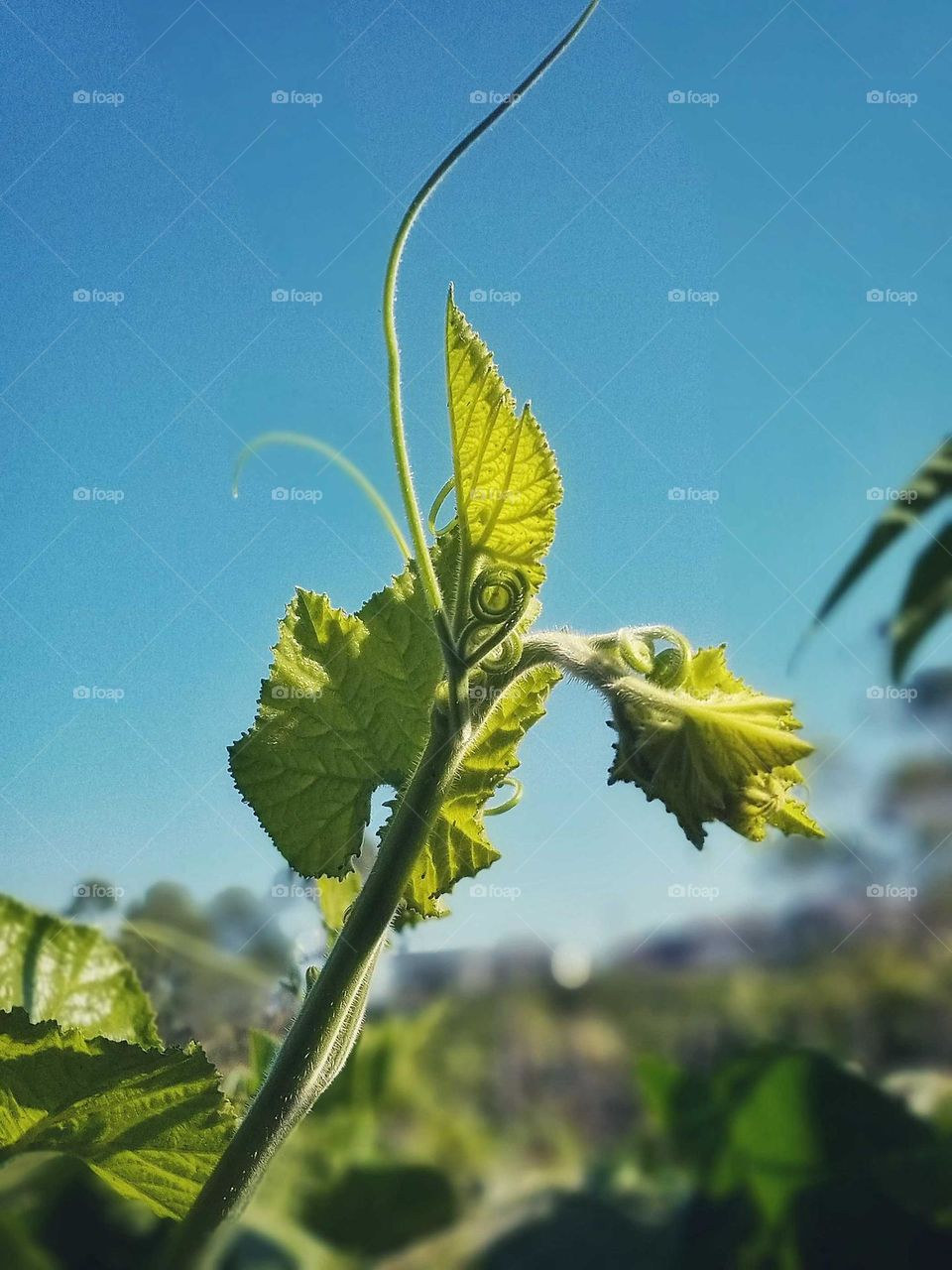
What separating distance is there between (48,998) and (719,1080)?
0.36m

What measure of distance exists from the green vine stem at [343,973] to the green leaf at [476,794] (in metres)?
0.06

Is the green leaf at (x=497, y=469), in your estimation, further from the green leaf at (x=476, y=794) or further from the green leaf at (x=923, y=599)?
the green leaf at (x=923, y=599)

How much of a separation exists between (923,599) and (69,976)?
534 millimetres

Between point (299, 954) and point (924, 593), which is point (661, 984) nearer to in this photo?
point (299, 954)

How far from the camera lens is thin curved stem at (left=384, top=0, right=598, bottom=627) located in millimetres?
435

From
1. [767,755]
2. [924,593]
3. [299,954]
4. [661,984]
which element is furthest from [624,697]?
[661,984]

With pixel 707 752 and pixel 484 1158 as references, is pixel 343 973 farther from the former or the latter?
pixel 484 1158

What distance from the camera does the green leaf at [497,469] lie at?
432 mm

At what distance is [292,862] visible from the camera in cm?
53

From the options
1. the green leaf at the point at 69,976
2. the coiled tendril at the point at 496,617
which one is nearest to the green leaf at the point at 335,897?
the green leaf at the point at 69,976

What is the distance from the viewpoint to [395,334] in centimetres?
Result: 45

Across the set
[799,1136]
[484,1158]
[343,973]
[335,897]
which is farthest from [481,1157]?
[343,973]

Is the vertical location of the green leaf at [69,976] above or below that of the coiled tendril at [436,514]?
below

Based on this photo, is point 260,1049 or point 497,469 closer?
point 497,469
